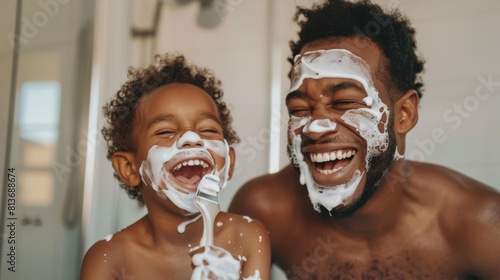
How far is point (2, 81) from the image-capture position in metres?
1.50

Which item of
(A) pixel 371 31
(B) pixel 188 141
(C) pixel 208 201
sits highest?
(A) pixel 371 31

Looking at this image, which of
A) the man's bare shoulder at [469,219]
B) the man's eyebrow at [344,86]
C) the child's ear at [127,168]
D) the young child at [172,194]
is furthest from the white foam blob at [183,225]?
the man's bare shoulder at [469,219]

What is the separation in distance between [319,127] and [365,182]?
0.15 metres

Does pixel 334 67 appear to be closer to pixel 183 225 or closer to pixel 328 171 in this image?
pixel 328 171

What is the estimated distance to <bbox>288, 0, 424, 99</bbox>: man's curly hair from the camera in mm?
1269

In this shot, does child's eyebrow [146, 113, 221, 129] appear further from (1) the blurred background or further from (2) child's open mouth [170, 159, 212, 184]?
(1) the blurred background

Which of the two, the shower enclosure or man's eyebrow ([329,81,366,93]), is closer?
man's eyebrow ([329,81,366,93])

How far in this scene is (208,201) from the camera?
1.06 metres

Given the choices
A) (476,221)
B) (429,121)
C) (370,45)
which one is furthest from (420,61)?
(476,221)

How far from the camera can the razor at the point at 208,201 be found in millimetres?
1051

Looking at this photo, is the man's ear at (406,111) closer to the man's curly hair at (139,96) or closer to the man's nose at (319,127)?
the man's nose at (319,127)

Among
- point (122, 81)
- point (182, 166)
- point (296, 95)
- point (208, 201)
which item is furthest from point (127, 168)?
point (122, 81)

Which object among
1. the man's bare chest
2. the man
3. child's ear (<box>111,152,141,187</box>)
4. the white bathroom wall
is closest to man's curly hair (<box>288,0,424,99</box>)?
the man

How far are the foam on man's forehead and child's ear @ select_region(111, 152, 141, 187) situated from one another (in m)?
0.35
